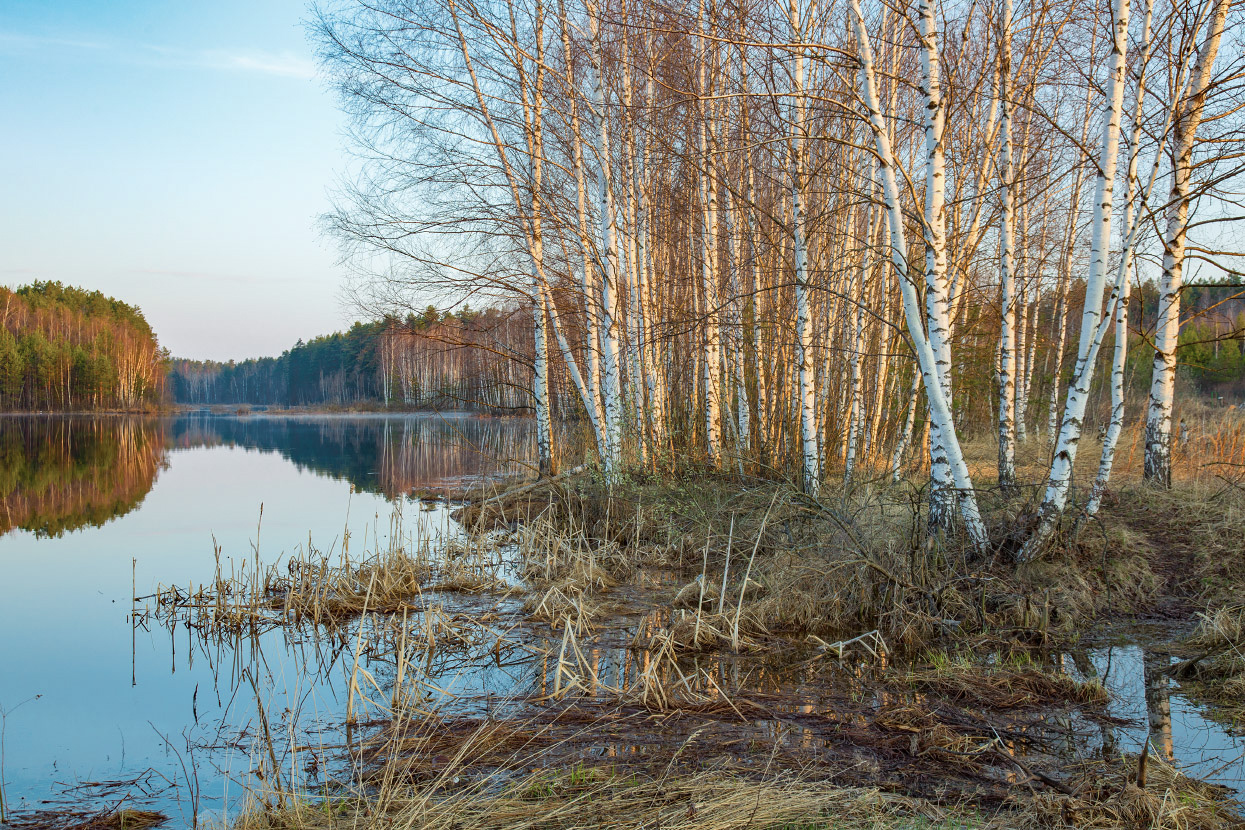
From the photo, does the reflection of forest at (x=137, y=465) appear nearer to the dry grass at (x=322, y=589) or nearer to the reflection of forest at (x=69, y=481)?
the reflection of forest at (x=69, y=481)

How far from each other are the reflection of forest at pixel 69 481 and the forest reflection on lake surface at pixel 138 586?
0.05 metres

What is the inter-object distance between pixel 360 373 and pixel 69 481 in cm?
6463

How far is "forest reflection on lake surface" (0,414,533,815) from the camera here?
4223 mm

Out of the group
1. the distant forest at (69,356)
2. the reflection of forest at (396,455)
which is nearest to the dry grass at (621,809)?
the reflection of forest at (396,455)

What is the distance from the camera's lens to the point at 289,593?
6.54 m

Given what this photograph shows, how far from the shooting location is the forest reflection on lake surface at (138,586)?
13.9ft

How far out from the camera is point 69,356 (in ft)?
183

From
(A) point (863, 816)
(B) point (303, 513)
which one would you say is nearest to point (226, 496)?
(B) point (303, 513)

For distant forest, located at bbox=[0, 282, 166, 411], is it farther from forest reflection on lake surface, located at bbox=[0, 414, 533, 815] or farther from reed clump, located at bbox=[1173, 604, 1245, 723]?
reed clump, located at bbox=[1173, 604, 1245, 723]

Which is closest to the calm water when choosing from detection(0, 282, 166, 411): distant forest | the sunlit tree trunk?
the sunlit tree trunk

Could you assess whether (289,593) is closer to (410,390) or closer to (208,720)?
(208,720)

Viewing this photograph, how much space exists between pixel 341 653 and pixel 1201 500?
837cm

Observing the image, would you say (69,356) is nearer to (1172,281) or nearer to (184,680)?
(184,680)

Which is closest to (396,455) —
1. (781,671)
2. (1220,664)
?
(781,671)
